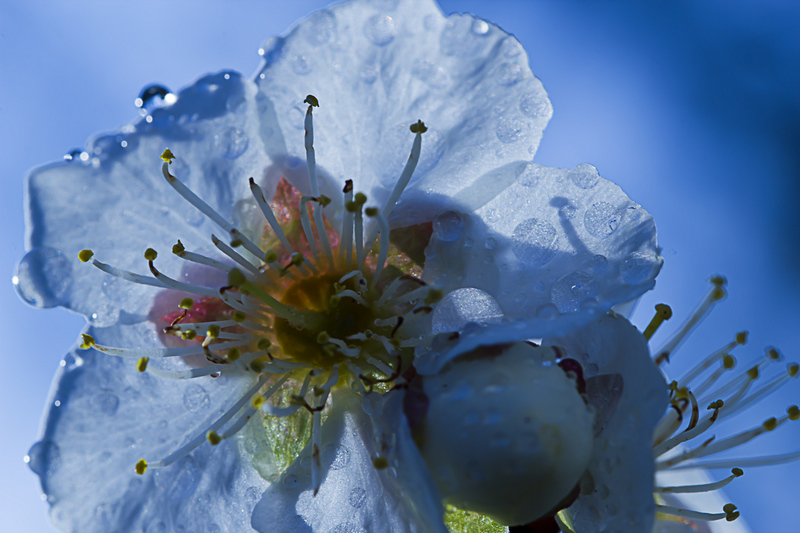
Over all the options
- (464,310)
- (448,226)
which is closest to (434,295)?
(464,310)

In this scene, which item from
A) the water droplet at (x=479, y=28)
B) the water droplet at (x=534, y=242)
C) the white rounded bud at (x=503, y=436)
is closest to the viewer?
the white rounded bud at (x=503, y=436)

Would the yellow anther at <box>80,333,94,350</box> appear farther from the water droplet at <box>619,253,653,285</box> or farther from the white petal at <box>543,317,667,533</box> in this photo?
the water droplet at <box>619,253,653,285</box>

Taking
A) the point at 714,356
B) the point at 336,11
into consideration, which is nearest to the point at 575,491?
the point at 714,356

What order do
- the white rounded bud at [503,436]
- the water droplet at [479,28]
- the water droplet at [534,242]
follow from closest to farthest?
1. the white rounded bud at [503,436]
2. the water droplet at [534,242]
3. the water droplet at [479,28]

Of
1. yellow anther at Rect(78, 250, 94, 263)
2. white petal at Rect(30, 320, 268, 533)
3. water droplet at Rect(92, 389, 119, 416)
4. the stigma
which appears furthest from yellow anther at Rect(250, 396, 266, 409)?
yellow anther at Rect(78, 250, 94, 263)

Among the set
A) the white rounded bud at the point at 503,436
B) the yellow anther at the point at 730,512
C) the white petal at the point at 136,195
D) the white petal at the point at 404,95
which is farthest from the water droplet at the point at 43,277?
the yellow anther at the point at 730,512

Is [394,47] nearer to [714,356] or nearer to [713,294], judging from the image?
[713,294]

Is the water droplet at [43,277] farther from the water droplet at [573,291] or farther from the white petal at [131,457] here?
the water droplet at [573,291]
